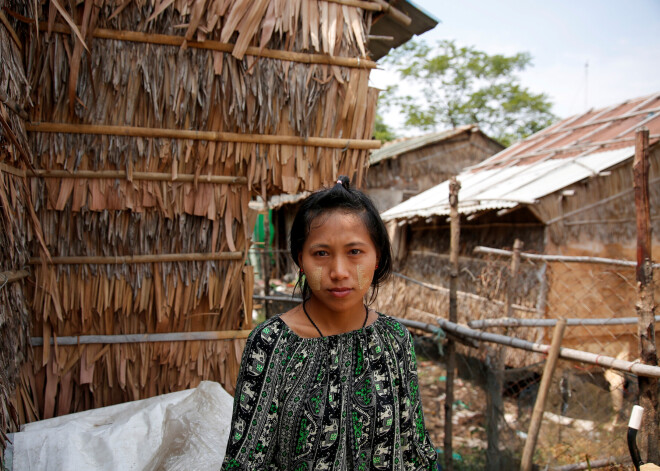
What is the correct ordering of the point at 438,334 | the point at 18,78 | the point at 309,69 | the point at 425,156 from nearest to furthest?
the point at 18,78 → the point at 309,69 → the point at 438,334 → the point at 425,156

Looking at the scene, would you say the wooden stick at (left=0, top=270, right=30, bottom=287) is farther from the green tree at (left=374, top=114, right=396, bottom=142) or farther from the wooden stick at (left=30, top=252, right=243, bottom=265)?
the green tree at (left=374, top=114, right=396, bottom=142)

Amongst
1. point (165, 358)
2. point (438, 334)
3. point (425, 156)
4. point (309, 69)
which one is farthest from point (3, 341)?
point (425, 156)

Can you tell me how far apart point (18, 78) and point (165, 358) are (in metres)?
1.82

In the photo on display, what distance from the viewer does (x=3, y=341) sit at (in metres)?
2.30

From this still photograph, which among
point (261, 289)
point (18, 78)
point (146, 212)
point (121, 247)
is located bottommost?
point (261, 289)

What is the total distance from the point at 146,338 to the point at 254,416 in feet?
5.99

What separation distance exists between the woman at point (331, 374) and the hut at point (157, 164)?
5.22 ft

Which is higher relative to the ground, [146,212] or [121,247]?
[146,212]

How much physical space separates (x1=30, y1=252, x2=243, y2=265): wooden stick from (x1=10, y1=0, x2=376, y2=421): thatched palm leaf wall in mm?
10

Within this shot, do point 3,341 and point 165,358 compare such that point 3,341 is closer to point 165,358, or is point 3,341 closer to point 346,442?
point 165,358

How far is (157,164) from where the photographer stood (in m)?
2.90

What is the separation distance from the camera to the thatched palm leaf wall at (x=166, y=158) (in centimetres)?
273

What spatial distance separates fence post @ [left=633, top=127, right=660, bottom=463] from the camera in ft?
8.05

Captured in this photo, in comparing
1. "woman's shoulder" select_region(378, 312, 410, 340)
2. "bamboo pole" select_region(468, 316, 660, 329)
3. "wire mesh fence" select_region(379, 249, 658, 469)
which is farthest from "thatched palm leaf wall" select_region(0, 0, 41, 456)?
"bamboo pole" select_region(468, 316, 660, 329)
